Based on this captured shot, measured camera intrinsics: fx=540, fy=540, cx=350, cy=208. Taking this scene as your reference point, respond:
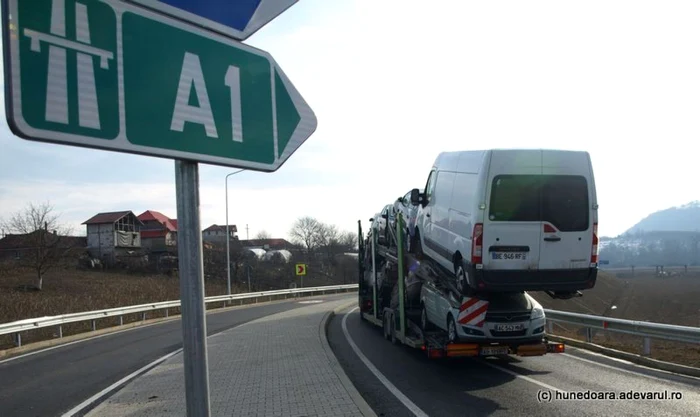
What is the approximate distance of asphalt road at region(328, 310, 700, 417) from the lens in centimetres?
739

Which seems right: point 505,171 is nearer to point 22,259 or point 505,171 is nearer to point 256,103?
point 256,103

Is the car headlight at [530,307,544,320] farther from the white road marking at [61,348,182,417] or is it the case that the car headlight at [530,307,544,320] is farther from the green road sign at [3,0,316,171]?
the green road sign at [3,0,316,171]

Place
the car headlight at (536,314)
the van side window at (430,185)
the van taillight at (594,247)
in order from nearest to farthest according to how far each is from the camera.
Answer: the van taillight at (594,247), the car headlight at (536,314), the van side window at (430,185)

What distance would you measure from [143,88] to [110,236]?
2083 inches

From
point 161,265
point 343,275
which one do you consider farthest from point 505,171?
point 343,275

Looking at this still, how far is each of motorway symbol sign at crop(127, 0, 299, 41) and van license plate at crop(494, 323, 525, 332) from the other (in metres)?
8.91

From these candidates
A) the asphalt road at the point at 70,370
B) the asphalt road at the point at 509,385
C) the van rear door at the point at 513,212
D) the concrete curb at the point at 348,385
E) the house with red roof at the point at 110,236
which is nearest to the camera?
the concrete curb at the point at 348,385

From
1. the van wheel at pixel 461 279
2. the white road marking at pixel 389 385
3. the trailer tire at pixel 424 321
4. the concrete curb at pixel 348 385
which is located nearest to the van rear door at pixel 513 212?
the van wheel at pixel 461 279

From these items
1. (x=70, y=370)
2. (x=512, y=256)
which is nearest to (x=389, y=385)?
(x=512, y=256)

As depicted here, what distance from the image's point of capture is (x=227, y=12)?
83.9 inches

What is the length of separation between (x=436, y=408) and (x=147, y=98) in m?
6.99

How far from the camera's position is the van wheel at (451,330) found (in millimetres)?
10242

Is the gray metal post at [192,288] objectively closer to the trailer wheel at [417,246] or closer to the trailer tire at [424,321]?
the trailer tire at [424,321]

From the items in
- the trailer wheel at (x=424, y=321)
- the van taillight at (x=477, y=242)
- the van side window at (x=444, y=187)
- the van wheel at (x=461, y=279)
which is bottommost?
the trailer wheel at (x=424, y=321)
